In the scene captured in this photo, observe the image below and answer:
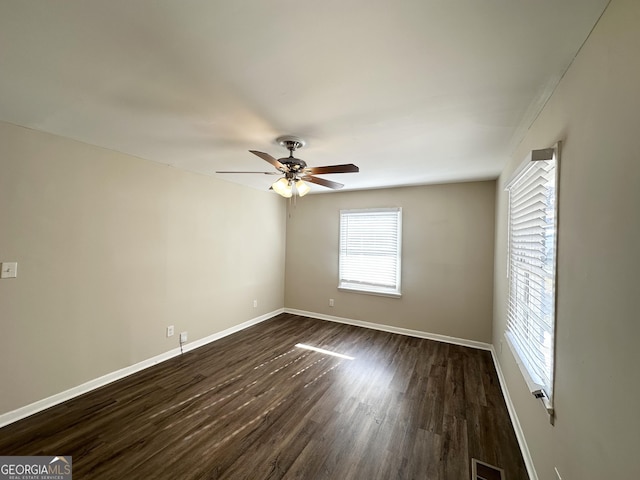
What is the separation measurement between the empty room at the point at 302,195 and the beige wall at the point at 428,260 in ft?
0.12

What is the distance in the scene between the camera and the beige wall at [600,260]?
80 centimetres

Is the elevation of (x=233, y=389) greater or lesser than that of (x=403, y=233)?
lesser

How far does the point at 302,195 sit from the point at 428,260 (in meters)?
2.46

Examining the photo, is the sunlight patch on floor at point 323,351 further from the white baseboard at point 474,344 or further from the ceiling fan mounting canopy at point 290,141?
the ceiling fan mounting canopy at point 290,141

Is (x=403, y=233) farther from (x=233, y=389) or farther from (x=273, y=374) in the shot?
(x=233, y=389)

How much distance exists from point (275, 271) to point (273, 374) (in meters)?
2.34

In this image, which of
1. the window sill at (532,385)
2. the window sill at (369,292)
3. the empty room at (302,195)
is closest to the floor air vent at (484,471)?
the empty room at (302,195)

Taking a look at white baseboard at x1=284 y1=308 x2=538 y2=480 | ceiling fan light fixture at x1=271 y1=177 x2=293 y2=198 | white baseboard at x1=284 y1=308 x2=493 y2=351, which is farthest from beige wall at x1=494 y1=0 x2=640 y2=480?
white baseboard at x1=284 y1=308 x2=493 y2=351

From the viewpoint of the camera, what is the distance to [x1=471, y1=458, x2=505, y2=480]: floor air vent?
Result: 1.67 meters

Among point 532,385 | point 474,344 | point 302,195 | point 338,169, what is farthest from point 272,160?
point 474,344

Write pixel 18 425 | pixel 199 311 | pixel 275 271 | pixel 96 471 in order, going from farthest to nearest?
pixel 275 271, pixel 199 311, pixel 18 425, pixel 96 471

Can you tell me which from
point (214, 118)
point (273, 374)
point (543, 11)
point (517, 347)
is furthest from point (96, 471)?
point (543, 11)

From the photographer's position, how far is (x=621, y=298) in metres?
0.85

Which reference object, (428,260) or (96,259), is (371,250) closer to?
(428,260)
